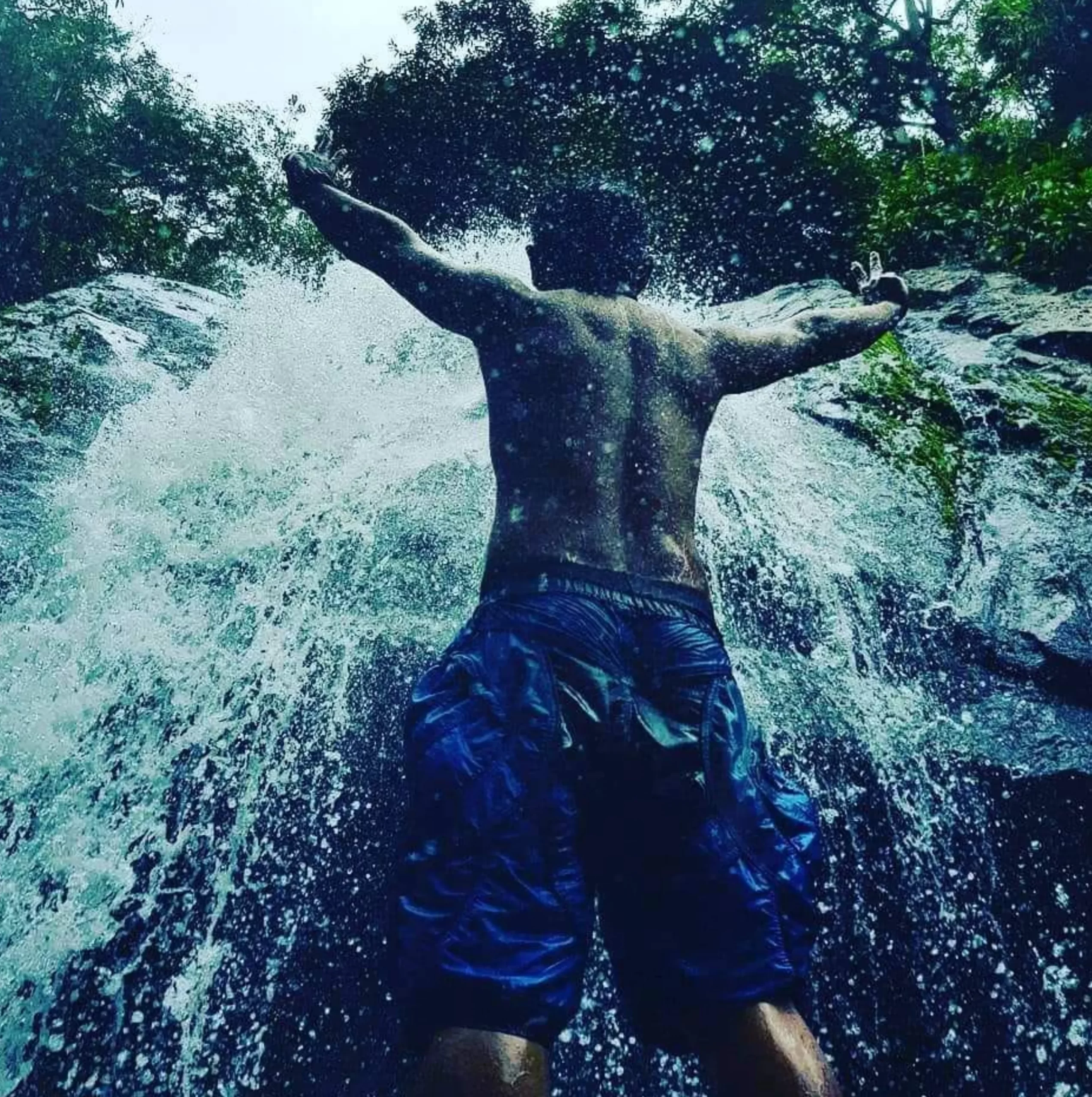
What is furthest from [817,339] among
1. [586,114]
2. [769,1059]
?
[586,114]

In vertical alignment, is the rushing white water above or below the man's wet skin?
below

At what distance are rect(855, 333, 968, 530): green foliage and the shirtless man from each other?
2.52m

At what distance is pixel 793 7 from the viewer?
40.6 ft

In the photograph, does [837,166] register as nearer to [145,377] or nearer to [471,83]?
[471,83]

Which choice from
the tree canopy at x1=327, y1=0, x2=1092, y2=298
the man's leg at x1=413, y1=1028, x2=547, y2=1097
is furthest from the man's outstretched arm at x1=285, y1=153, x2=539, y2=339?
the tree canopy at x1=327, y1=0, x2=1092, y2=298

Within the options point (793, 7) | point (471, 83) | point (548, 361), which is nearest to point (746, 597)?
point (548, 361)

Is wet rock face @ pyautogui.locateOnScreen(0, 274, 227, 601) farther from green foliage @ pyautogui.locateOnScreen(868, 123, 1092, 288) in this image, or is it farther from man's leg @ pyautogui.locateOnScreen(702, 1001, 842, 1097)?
green foliage @ pyautogui.locateOnScreen(868, 123, 1092, 288)

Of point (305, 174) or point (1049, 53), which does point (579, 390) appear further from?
point (1049, 53)

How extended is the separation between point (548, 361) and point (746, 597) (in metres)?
2.19

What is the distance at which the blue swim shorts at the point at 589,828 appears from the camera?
1453 mm

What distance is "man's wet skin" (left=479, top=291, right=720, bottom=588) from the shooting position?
207 centimetres

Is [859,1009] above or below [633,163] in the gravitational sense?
below

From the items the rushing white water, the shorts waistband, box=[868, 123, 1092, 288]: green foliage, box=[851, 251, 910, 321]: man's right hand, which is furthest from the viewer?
box=[868, 123, 1092, 288]: green foliage

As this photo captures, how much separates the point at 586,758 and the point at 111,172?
15979 millimetres
